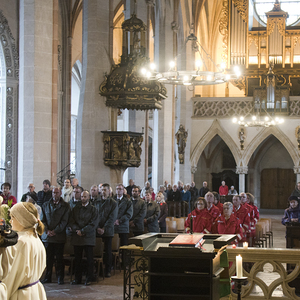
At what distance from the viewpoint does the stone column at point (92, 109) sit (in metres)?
12.8

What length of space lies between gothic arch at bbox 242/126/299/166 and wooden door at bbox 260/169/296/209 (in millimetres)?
4225

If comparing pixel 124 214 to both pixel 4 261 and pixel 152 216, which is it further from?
pixel 4 261

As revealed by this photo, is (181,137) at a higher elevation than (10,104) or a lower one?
lower

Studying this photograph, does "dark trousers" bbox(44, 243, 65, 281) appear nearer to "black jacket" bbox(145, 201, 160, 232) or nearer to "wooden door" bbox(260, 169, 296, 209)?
"black jacket" bbox(145, 201, 160, 232)

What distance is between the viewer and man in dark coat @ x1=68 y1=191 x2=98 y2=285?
24.6ft

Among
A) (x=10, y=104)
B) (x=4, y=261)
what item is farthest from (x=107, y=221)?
(x=10, y=104)

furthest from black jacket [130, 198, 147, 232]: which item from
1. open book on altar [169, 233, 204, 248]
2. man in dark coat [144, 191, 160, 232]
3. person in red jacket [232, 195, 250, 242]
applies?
open book on altar [169, 233, 204, 248]

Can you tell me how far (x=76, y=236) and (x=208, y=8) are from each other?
75.6 feet

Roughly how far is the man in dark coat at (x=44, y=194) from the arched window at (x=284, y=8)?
21.2 m

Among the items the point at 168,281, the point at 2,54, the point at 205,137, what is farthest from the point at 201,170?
the point at 168,281

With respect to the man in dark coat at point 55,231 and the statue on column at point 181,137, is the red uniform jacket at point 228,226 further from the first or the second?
the statue on column at point 181,137

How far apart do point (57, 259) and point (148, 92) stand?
541 cm

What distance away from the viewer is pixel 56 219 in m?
7.61

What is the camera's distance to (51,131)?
32.4 feet
